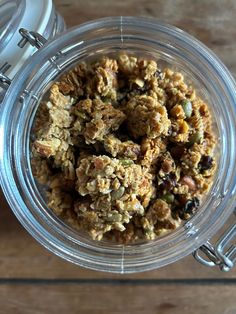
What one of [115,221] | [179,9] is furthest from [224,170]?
[179,9]

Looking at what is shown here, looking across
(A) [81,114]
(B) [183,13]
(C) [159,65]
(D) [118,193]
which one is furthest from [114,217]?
(B) [183,13]

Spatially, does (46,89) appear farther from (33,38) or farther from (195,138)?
(195,138)

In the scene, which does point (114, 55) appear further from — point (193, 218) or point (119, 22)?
point (193, 218)

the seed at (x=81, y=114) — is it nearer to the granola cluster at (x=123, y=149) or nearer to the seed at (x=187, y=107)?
the granola cluster at (x=123, y=149)

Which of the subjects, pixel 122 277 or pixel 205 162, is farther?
pixel 122 277

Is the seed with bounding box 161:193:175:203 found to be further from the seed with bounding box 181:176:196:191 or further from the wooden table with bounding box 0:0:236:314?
the wooden table with bounding box 0:0:236:314

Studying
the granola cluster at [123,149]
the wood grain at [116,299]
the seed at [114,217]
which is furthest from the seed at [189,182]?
the wood grain at [116,299]

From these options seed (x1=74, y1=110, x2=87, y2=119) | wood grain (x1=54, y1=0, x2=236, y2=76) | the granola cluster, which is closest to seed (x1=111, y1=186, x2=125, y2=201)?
the granola cluster
